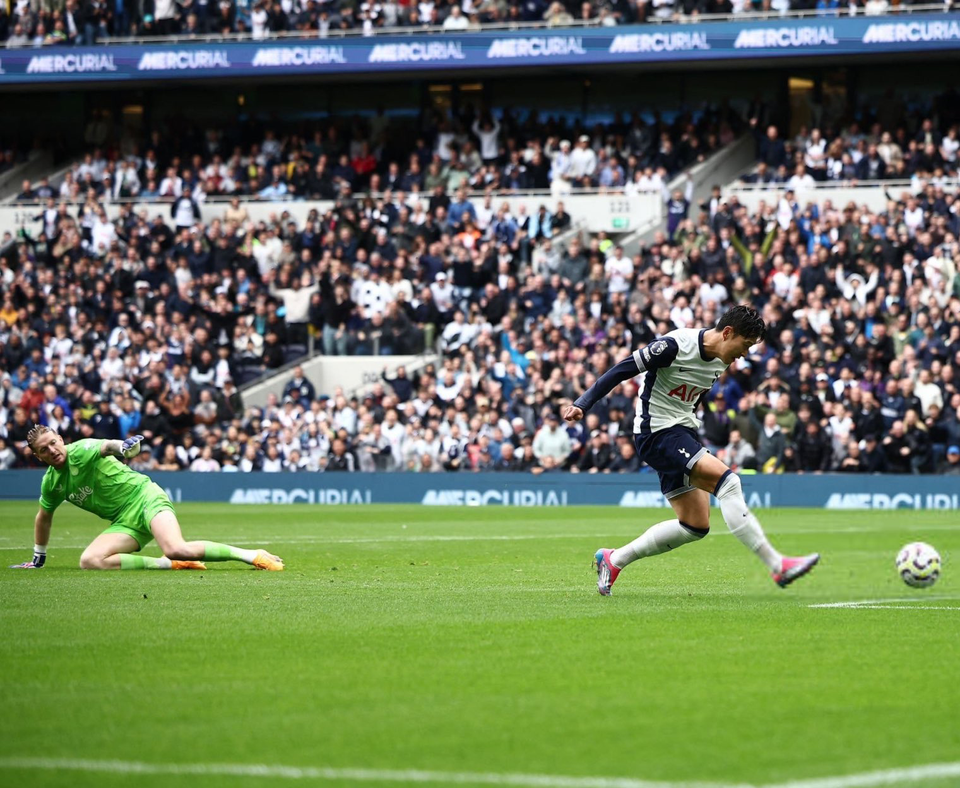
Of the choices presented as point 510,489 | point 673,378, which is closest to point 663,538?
point 673,378

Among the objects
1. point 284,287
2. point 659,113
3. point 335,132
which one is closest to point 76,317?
point 284,287

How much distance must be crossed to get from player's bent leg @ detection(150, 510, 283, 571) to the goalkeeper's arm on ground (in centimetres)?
436

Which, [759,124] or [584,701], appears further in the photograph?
[759,124]

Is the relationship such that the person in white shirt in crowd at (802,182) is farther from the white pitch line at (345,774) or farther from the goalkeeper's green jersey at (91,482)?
the white pitch line at (345,774)

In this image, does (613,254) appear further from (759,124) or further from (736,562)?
(736,562)

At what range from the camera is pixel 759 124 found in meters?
37.2

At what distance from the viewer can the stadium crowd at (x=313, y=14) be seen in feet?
122

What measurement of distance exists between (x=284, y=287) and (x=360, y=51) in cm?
782

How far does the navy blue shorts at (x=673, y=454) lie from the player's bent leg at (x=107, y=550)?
5.27 meters

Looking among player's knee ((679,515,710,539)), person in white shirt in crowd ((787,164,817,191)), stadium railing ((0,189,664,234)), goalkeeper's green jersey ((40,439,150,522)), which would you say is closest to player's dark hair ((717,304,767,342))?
player's knee ((679,515,710,539))

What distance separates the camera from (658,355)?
36.4 ft

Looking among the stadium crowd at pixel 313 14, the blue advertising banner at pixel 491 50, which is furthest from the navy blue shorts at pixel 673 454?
the stadium crowd at pixel 313 14

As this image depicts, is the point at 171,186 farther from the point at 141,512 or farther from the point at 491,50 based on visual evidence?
the point at 141,512

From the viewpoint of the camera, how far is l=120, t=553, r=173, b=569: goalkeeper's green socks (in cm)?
1448
